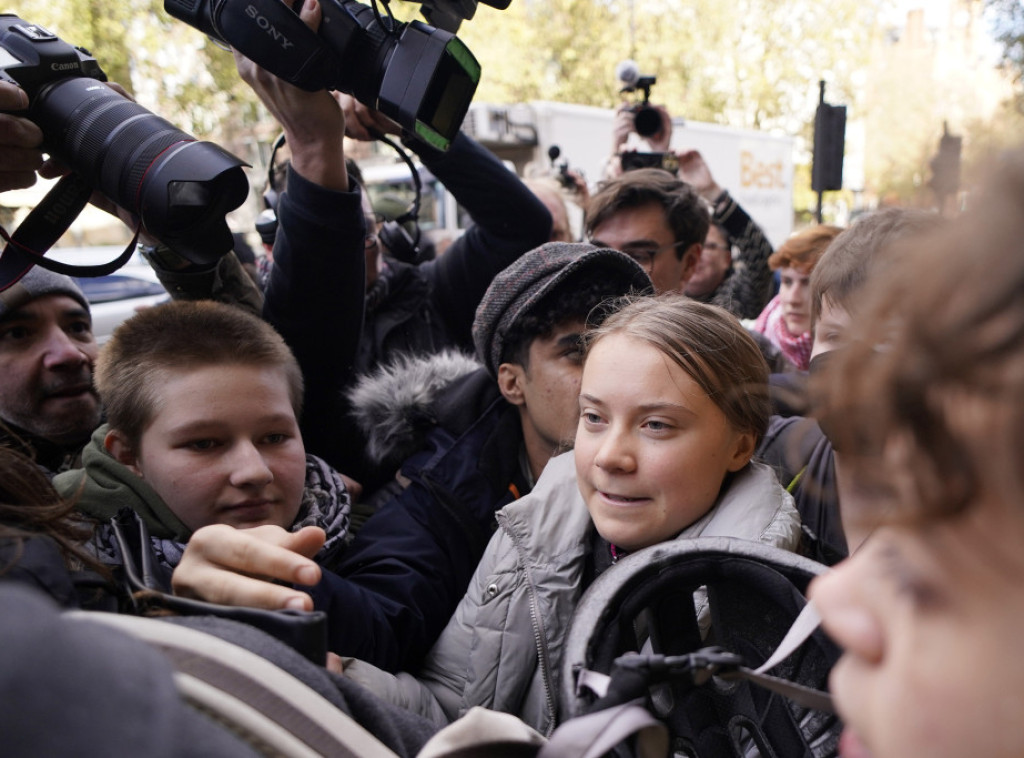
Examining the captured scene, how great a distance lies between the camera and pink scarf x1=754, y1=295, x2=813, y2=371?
3.55 metres

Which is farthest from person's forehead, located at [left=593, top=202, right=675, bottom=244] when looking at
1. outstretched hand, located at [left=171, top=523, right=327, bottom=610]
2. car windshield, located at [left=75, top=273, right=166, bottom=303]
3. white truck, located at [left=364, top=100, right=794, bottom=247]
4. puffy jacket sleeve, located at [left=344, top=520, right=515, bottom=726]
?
car windshield, located at [left=75, top=273, right=166, bottom=303]

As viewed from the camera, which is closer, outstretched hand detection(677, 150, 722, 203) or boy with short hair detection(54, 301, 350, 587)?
boy with short hair detection(54, 301, 350, 587)

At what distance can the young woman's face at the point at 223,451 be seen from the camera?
1593mm

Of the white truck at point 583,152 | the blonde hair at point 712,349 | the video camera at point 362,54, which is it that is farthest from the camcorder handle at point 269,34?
the white truck at point 583,152

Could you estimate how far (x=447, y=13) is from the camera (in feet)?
6.83

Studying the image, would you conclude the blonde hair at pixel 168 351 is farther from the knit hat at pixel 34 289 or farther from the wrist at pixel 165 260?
the knit hat at pixel 34 289

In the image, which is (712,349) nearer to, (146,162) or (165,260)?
(146,162)

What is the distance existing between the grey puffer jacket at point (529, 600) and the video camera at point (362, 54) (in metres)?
0.94

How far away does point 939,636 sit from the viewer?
48 cm

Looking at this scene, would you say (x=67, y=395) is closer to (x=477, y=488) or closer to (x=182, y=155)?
(x=182, y=155)

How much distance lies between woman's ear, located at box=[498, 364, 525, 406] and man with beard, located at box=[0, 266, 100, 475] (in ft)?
3.58

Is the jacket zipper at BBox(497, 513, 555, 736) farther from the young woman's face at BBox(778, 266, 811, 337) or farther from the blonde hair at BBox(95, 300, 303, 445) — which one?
the young woman's face at BBox(778, 266, 811, 337)

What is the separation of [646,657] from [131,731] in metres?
0.51

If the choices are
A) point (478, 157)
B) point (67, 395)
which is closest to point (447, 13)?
point (478, 157)
